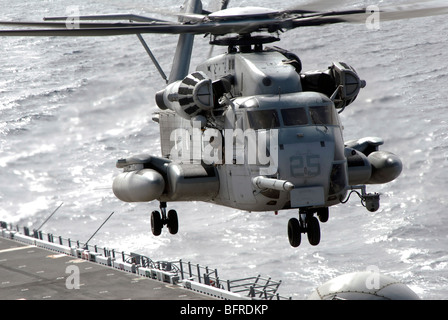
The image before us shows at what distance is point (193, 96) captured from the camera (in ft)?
84.1

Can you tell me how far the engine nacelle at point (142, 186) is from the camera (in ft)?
89.9

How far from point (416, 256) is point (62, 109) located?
55110 mm

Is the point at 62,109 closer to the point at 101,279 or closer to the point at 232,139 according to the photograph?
the point at 101,279

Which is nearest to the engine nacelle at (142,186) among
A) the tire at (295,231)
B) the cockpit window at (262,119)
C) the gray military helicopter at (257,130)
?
the gray military helicopter at (257,130)

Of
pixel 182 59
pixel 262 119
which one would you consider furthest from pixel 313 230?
pixel 182 59

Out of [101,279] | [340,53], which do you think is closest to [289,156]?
[101,279]

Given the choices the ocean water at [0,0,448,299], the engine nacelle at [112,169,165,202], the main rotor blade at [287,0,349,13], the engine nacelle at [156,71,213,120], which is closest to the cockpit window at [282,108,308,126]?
the engine nacelle at [156,71,213,120]

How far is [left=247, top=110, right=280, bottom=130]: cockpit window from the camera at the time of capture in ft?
80.7

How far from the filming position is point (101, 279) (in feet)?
197

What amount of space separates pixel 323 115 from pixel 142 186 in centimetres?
656

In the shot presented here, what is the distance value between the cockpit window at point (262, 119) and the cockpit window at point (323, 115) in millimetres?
1125

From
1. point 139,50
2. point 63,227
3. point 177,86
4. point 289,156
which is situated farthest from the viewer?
point 139,50

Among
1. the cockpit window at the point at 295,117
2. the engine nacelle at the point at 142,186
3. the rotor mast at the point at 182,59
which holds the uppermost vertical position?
the rotor mast at the point at 182,59

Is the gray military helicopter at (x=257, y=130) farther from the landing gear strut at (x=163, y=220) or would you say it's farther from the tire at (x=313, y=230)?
the landing gear strut at (x=163, y=220)
